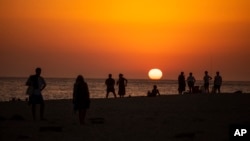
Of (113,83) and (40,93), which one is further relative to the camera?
(113,83)

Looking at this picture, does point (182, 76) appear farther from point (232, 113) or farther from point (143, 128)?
point (143, 128)

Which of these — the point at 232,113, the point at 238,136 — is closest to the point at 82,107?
the point at 232,113

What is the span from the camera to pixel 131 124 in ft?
60.1

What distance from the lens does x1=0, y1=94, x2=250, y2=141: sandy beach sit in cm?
1536

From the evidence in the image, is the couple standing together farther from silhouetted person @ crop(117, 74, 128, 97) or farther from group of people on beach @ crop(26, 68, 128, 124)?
group of people on beach @ crop(26, 68, 128, 124)

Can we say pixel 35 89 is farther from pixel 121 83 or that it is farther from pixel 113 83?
pixel 121 83

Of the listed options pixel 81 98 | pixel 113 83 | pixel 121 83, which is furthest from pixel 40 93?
pixel 121 83

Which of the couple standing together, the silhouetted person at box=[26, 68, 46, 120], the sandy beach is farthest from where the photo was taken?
the couple standing together

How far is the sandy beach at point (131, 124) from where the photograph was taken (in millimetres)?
15359

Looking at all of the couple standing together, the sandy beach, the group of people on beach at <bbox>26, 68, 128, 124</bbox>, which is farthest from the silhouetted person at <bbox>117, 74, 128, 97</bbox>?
the group of people on beach at <bbox>26, 68, 128, 124</bbox>

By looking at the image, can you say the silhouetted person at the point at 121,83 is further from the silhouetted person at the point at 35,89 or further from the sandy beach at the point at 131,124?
the silhouetted person at the point at 35,89

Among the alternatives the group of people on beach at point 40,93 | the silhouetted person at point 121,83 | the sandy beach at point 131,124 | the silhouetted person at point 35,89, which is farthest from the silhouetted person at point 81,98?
the silhouetted person at point 121,83

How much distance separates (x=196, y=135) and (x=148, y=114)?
6.21 m

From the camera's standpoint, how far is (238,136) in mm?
10680
